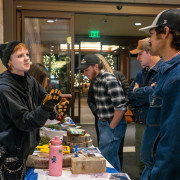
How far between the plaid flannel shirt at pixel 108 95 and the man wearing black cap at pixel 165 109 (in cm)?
137

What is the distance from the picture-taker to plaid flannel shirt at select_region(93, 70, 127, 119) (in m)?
2.83

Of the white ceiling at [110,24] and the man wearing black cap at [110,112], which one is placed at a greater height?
the white ceiling at [110,24]

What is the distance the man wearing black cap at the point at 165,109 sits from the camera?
1146 mm

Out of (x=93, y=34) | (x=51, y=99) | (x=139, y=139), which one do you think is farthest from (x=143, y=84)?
(x=93, y=34)

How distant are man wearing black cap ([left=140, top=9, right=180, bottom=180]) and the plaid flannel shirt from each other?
4.51 feet

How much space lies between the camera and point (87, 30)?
33.2 ft

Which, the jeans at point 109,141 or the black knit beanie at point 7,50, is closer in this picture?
the black knit beanie at point 7,50

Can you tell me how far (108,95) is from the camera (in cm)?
294

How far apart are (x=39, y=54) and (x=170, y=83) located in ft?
18.5

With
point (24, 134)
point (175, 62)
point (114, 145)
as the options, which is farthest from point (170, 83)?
point (114, 145)

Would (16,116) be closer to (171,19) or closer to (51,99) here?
(51,99)

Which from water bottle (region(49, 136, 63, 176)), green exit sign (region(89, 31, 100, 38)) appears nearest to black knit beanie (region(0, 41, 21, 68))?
water bottle (region(49, 136, 63, 176))

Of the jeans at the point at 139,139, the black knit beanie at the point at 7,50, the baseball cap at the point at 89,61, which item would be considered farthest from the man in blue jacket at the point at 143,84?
the black knit beanie at the point at 7,50

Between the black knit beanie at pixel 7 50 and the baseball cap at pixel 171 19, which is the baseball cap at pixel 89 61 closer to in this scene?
the black knit beanie at pixel 7 50
